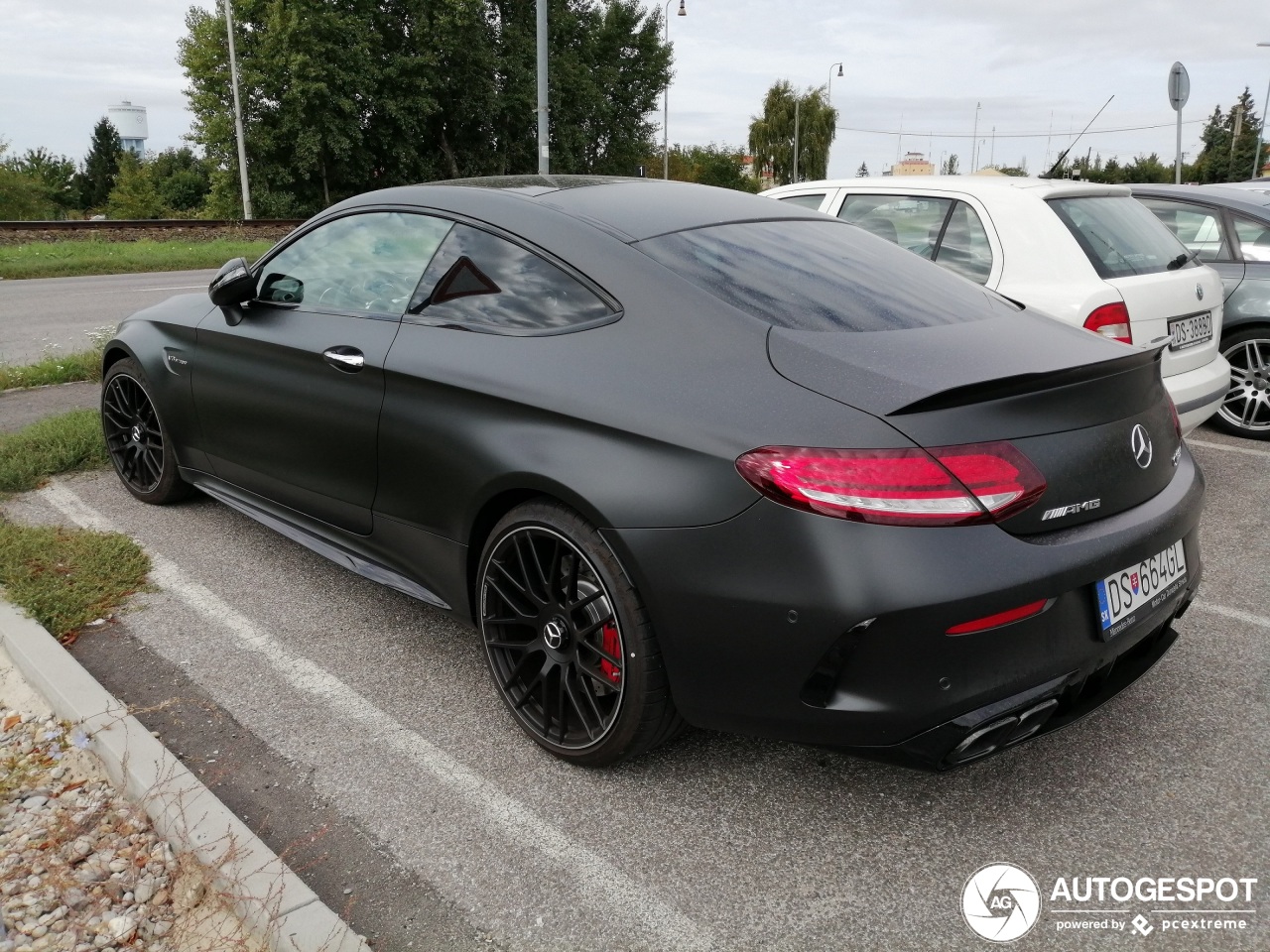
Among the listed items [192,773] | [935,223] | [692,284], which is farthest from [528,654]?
[935,223]

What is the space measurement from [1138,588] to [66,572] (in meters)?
3.86

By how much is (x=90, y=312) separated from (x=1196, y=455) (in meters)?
12.3

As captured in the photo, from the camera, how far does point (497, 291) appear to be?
10.1 feet

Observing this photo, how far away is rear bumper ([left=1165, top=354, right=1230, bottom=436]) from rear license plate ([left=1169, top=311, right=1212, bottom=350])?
0.14 metres

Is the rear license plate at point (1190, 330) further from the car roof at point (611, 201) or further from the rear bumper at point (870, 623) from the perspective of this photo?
the rear bumper at point (870, 623)

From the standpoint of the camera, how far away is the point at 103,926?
2.25 meters

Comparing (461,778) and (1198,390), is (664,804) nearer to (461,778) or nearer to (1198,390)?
(461,778)

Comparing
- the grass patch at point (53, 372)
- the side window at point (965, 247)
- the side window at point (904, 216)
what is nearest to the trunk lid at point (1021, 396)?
the side window at point (965, 247)

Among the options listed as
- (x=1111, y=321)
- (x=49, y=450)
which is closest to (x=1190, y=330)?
(x=1111, y=321)

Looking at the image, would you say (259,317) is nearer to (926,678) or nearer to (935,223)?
(926,678)

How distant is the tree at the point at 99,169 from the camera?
7512 centimetres

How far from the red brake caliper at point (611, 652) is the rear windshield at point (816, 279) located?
90cm

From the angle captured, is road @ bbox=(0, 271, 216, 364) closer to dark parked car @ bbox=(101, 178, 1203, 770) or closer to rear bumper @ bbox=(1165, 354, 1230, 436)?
dark parked car @ bbox=(101, 178, 1203, 770)

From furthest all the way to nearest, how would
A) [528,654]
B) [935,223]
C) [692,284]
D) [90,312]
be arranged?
[90,312]
[935,223]
[528,654]
[692,284]
